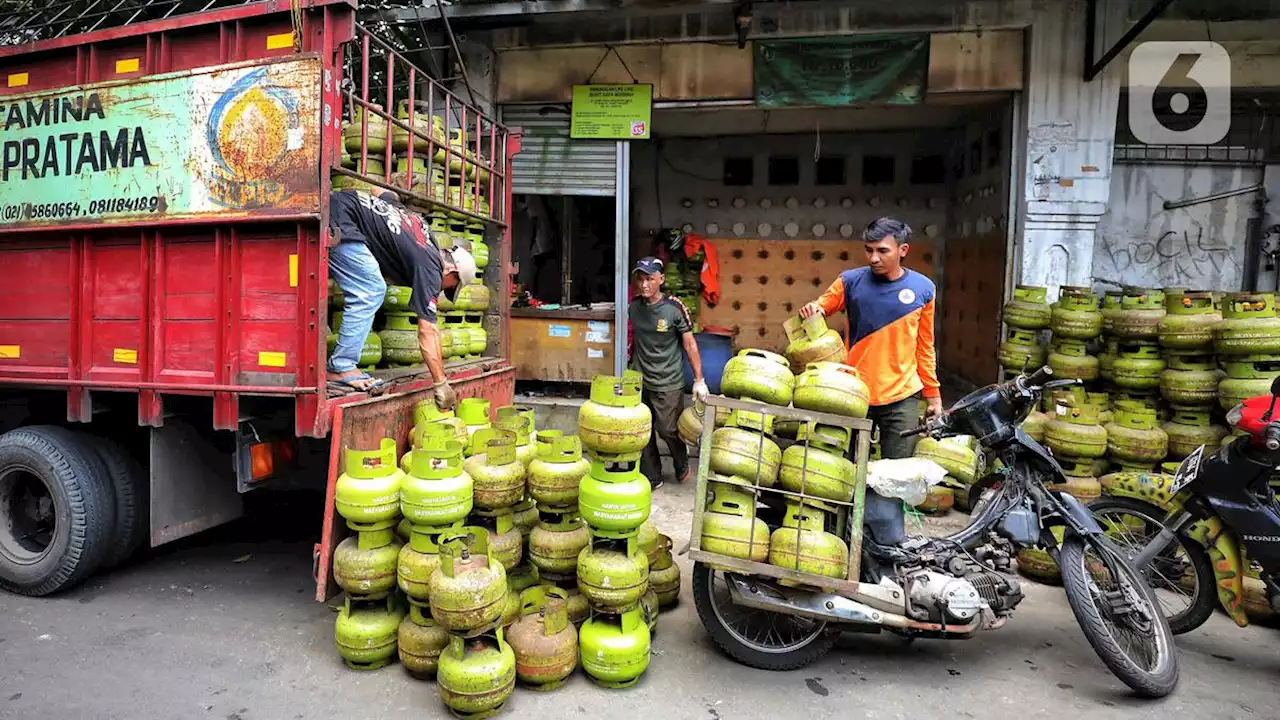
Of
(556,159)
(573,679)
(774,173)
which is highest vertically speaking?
Answer: (774,173)

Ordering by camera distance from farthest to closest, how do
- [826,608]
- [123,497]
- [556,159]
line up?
1. [556,159]
2. [123,497]
3. [826,608]

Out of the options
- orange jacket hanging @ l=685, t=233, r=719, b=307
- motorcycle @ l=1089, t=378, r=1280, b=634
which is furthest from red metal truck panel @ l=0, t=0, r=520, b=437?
orange jacket hanging @ l=685, t=233, r=719, b=307

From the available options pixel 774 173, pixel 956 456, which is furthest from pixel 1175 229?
pixel 956 456

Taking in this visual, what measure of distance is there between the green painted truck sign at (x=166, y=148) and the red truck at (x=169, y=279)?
0.01 meters

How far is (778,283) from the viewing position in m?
10.8

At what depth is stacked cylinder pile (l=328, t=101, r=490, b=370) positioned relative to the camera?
513 centimetres

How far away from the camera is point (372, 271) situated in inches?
177

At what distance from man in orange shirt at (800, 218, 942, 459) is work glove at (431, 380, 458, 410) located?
7.68 feet

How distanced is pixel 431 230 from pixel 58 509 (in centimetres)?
279

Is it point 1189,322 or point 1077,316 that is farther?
point 1077,316

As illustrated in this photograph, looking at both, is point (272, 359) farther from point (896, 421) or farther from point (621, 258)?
point (621, 258)

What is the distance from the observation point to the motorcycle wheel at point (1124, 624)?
340 centimetres

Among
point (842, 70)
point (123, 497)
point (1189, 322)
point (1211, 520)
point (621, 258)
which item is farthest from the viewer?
point (621, 258)

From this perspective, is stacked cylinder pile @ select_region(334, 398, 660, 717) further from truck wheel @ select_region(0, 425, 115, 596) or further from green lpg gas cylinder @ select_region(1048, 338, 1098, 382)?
green lpg gas cylinder @ select_region(1048, 338, 1098, 382)
